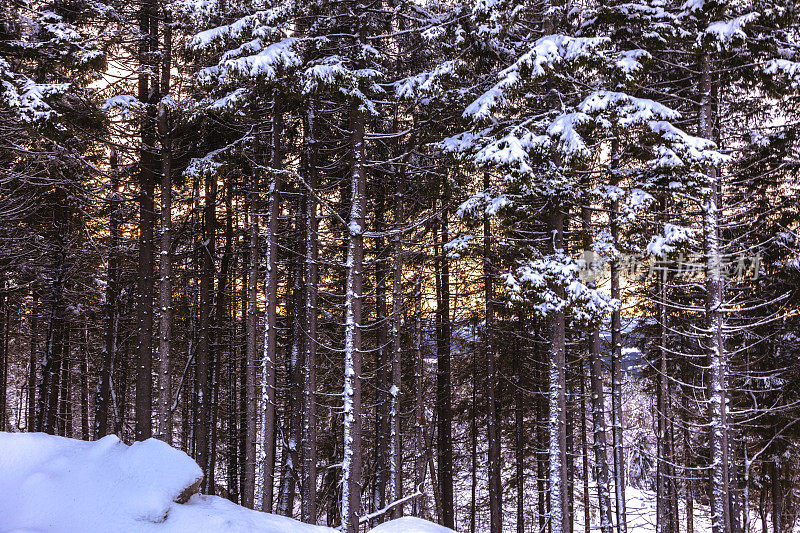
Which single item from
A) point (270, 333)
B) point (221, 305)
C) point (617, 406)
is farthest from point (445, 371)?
point (221, 305)

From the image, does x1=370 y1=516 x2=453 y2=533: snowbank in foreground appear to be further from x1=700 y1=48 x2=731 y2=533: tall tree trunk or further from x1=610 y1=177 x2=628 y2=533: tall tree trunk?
x1=700 y1=48 x2=731 y2=533: tall tree trunk

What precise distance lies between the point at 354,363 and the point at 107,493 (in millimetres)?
5587

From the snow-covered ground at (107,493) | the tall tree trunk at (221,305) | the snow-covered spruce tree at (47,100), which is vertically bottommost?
the snow-covered ground at (107,493)

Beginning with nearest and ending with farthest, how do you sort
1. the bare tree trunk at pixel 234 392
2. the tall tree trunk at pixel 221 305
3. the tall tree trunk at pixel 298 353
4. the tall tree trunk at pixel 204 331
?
the tall tree trunk at pixel 204 331 < the tall tree trunk at pixel 298 353 < the tall tree trunk at pixel 221 305 < the bare tree trunk at pixel 234 392

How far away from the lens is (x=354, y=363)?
11617mm

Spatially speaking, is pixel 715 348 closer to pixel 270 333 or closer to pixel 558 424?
pixel 558 424

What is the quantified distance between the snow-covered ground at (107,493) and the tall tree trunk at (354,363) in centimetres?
288

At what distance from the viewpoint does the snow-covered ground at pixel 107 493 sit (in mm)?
6633

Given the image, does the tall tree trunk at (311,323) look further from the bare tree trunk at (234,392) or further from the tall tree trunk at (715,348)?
the tall tree trunk at (715,348)

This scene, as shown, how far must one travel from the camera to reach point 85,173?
1323 cm

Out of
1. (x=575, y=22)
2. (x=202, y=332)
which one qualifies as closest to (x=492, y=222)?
(x=575, y=22)

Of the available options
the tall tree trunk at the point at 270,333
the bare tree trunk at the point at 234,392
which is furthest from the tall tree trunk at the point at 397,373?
the bare tree trunk at the point at 234,392

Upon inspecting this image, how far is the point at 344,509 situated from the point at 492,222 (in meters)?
11.2

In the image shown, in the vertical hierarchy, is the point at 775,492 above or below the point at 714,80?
below
